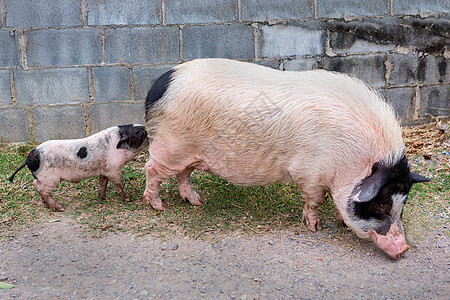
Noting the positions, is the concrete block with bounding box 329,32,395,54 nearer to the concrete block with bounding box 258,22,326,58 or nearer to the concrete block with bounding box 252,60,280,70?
the concrete block with bounding box 258,22,326,58

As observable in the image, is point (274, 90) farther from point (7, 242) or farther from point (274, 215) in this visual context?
point (7, 242)

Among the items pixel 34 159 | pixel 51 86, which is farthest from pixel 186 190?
pixel 51 86

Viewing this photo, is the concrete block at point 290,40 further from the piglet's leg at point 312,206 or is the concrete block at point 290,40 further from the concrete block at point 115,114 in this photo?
the piglet's leg at point 312,206

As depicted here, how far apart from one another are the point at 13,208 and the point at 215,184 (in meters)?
1.87

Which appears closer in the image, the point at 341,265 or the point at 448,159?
the point at 341,265

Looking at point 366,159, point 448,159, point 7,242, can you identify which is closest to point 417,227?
point 366,159

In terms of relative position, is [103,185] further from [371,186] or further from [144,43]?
[371,186]

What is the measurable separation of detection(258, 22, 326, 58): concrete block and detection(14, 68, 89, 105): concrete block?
6.89 feet

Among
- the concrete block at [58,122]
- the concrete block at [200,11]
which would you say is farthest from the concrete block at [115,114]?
the concrete block at [200,11]

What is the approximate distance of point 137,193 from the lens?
4723mm

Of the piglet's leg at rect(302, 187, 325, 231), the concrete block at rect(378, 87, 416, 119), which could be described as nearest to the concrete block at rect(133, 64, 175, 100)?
the piglet's leg at rect(302, 187, 325, 231)

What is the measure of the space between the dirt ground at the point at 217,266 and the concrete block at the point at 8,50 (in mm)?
2373

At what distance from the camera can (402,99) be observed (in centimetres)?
609

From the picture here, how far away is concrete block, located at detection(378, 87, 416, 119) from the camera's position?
6.04 metres
